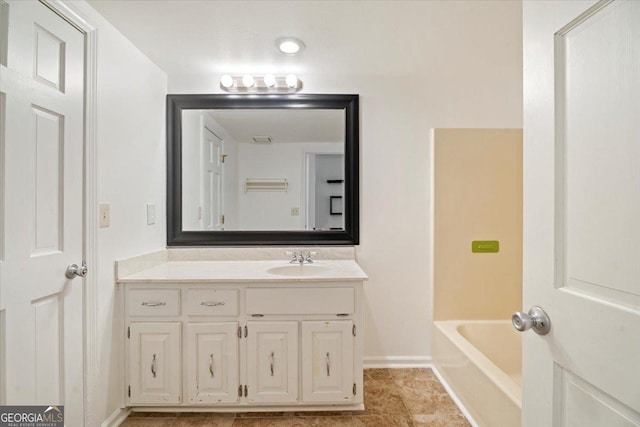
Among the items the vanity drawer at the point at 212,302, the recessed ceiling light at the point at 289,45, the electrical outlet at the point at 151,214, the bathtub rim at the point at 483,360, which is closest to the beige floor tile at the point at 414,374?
the bathtub rim at the point at 483,360

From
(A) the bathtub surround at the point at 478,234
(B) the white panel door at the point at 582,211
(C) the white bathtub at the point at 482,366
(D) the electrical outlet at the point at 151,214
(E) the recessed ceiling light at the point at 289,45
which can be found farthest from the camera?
(A) the bathtub surround at the point at 478,234

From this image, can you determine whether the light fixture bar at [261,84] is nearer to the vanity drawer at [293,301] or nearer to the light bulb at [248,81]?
the light bulb at [248,81]

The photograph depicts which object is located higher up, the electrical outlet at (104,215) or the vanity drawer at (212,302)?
the electrical outlet at (104,215)

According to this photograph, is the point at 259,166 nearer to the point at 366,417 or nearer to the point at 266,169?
the point at 266,169

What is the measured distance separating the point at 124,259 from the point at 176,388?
76 centimetres

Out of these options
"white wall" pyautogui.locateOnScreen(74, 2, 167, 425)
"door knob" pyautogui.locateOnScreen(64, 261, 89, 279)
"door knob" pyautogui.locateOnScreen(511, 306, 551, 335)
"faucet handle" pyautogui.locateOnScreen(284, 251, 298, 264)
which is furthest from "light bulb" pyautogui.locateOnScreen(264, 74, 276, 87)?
"door knob" pyautogui.locateOnScreen(511, 306, 551, 335)

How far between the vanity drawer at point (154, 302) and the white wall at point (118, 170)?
0.31ft

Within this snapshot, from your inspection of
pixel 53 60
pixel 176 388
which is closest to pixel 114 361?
pixel 176 388

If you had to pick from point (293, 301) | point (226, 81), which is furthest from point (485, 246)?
point (226, 81)

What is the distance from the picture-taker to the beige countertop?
1.68 m

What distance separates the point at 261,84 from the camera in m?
2.19

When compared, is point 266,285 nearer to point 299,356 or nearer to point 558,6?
point 299,356

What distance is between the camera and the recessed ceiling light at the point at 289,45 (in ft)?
5.83

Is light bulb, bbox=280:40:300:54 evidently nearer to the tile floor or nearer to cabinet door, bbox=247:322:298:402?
cabinet door, bbox=247:322:298:402
